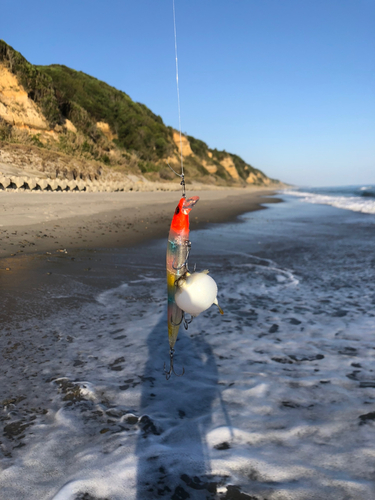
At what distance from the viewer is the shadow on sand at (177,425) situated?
6.37ft

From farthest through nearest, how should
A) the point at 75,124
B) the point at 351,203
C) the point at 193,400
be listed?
the point at 351,203 < the point at 75,124 < the point at 193,400

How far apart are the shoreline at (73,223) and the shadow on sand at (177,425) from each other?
392 centimetres

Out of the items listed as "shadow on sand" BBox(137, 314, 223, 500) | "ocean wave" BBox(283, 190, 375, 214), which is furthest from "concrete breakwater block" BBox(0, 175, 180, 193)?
"ocean wave" BBox(283, 190, 375, 214)

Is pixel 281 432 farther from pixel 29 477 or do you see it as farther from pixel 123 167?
pixel 123 167

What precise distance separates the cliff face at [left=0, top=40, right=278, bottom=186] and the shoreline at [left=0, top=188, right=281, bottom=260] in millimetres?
6456

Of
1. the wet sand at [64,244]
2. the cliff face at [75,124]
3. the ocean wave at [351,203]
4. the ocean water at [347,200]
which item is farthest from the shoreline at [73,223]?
the ocean water at [347,200]

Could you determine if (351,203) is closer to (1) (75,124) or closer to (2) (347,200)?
(2) (347,200)

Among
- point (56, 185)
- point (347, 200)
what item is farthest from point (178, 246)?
point (347, 200)

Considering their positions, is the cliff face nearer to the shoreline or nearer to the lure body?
the shoreline

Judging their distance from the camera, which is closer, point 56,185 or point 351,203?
point 56,185

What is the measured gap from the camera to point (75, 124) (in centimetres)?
2589

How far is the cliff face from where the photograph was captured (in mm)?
19922

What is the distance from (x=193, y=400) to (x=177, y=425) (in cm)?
33

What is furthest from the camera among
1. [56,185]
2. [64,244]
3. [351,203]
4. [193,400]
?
[351,203]
